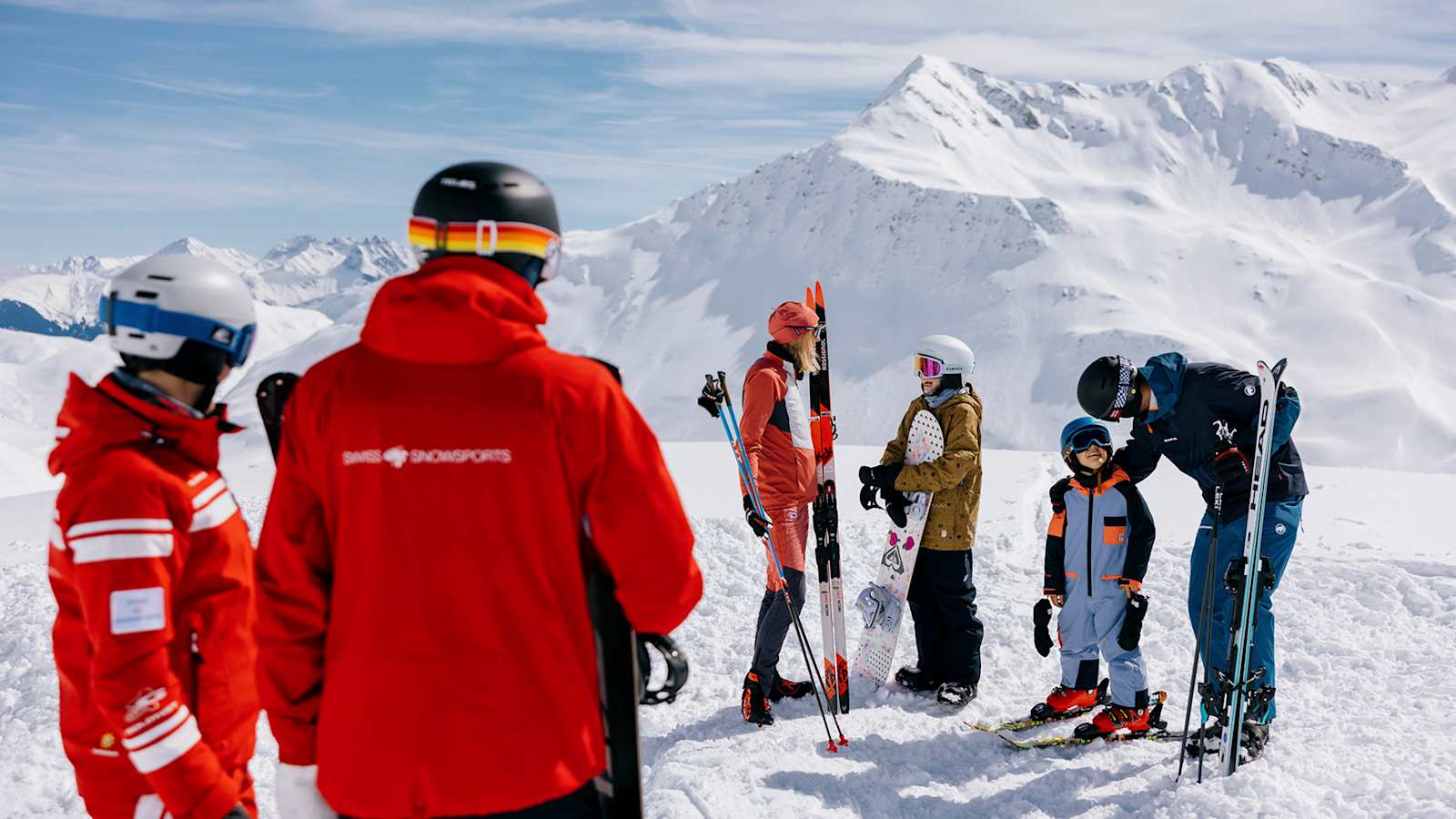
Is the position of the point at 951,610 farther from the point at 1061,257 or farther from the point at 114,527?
the point at 1061,257

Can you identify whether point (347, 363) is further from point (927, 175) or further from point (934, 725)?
point (927, 175)

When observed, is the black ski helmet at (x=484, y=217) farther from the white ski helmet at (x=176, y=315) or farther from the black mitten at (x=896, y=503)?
the black mitten at (x=896, y=503)

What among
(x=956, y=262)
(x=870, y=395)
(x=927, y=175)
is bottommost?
(x=870, y=395)

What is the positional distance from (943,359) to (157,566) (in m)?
4.77

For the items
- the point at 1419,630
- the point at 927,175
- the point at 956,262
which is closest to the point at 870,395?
the point at 956,262

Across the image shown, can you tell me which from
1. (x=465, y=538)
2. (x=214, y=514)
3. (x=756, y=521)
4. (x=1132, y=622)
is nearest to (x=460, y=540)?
(x=465, y=538)

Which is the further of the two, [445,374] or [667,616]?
[667,616]

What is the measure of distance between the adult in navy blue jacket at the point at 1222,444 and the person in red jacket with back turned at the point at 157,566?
432cm

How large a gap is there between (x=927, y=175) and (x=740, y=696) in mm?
119648

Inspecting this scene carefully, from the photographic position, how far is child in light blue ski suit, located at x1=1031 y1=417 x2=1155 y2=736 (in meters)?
5.69

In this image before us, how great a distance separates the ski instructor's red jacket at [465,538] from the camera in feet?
6.31

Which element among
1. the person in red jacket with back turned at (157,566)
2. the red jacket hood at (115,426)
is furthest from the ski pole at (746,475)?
the red jacket hood at (115,426)

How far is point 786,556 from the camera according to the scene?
6.02 metres

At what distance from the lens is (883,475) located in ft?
21.0
